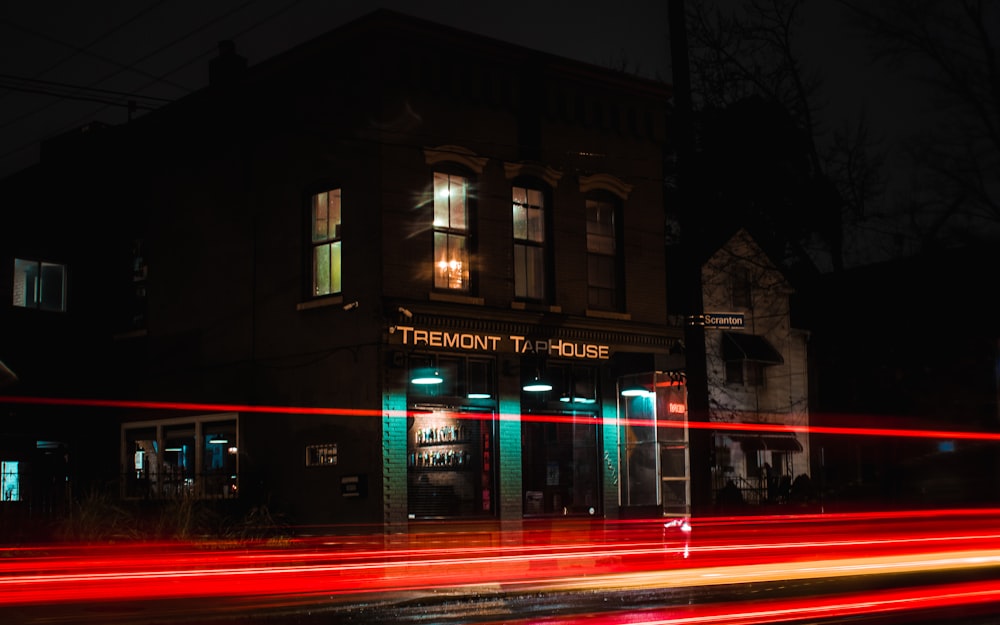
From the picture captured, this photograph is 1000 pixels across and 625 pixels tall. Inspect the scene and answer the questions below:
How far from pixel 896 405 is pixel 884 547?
14.6 ft

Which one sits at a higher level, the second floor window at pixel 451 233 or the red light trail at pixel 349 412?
the second floor window at pixel 451 233

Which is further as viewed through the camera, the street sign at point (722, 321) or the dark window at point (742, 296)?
the dark window at point (742, 296)

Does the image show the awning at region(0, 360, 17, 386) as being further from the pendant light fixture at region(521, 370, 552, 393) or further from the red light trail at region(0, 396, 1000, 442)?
the pendant light fixture at region(521, 370, 552, 393)

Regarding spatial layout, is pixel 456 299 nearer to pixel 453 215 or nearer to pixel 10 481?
pixel 453 215

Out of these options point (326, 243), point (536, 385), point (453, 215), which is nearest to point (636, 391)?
point (536, 385)

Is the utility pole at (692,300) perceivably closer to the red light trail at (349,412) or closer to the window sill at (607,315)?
the red light trail at (349,412)

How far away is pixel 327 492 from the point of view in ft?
69.9

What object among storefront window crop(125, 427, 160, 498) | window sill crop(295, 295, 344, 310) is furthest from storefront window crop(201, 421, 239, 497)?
window sill crop(295, 295, 344, 310)

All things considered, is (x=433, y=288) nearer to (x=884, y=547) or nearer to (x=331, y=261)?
(x=331, y=261)

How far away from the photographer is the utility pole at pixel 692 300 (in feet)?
55.9

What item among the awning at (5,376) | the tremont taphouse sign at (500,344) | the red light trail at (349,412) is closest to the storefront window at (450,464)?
the red light trail at (349,412)

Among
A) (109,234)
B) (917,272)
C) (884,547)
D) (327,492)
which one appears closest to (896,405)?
(917,272)

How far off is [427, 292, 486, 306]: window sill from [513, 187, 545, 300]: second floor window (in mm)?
1267

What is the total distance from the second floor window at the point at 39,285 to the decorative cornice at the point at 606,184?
40.7ft
